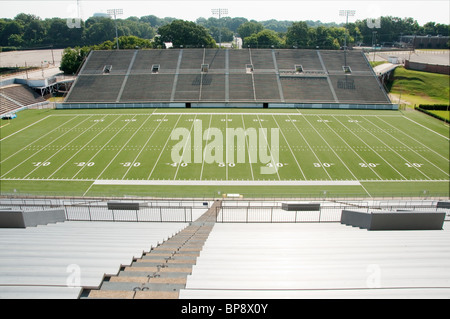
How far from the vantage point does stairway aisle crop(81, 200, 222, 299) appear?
13.4ft

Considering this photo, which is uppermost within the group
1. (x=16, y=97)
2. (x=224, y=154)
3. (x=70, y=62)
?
(x=70, y=62)

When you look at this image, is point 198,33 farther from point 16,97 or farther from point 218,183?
point 218,183

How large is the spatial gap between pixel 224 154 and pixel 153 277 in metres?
23.0

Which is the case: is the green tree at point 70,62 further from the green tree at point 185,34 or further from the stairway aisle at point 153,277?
the stairway aisle at point 153,277

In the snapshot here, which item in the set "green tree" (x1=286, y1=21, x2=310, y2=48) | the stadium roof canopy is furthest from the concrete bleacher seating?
"green tree" (x1=286, y1=21, x2=310, y2=48)

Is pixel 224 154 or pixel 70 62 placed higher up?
pixel 70 62

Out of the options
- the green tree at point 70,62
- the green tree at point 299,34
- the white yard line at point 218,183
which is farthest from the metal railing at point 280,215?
the green tree at point 299,34

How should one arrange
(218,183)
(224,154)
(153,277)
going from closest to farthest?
(153,277)
(218,183)
(224,154)

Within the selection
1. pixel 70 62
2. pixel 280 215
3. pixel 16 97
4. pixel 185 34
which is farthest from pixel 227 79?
pixel 185 34

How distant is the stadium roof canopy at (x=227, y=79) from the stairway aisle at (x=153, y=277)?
1490 inches

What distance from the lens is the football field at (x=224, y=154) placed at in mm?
22516

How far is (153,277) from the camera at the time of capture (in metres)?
4.93

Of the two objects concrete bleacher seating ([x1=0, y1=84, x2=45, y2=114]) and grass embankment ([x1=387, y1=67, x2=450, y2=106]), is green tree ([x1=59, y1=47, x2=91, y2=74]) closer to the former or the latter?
concrete bleacher seating ([x1=0, y1=84, x2=45, y2=114])

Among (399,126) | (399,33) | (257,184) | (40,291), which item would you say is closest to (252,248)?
(40,291)
